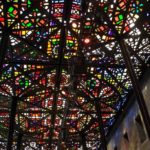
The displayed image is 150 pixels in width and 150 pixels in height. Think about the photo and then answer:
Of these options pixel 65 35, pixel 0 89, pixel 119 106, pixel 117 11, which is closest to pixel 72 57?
pixel 65 35

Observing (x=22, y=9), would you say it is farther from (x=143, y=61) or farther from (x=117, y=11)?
(x=143, y=61)

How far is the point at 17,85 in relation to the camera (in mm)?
19891

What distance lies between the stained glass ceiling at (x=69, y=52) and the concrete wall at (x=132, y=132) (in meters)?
0.97

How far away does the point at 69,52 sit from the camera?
17.2 m

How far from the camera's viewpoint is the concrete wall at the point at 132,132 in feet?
59.3

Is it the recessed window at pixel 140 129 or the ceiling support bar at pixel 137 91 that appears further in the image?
the recessed window at pixel 140 129

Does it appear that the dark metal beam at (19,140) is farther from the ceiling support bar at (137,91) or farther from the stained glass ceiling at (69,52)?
the ceiling support bar at (137,91)

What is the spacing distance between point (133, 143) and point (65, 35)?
9589mm

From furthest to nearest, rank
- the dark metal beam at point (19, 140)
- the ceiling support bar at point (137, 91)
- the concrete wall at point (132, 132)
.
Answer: the dark metal beam at point (19, 140), the concrete wall at point (132, 132), the ceiling support bar at point (137, 91)

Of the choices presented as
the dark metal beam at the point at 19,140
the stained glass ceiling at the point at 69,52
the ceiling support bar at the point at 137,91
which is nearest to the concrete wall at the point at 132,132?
the stained glass ceiling at the point at 69,52

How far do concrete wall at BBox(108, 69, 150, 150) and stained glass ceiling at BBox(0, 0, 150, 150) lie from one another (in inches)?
38.1

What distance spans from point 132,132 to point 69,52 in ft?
25.7

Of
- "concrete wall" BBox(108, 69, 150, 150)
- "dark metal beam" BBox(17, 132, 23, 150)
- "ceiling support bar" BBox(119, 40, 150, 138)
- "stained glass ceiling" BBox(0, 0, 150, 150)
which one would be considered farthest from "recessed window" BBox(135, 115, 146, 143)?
"dark metal beam" BBox(17, 132, 23, 150)

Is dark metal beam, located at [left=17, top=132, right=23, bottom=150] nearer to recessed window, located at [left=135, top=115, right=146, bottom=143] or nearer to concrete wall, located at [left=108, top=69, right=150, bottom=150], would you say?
concrete wall, located at [left=108, top=69, right=150, bottom=150]
